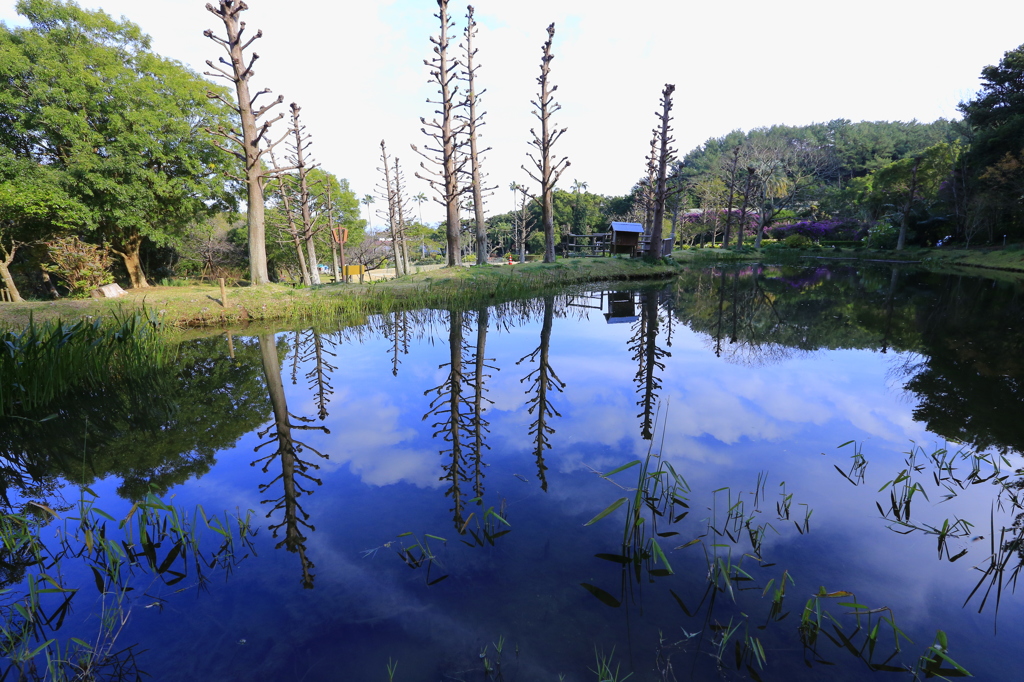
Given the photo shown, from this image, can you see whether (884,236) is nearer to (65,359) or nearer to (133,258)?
(65,359)

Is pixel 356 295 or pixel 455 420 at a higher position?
pixel 356 295

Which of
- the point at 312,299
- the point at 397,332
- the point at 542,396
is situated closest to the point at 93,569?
the point at 542,396

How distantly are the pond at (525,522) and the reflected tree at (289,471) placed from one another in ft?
0.09

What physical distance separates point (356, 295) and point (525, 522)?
10591mm

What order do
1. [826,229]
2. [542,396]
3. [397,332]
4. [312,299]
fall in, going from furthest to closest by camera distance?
[826,229], [312,299], [397,332], [542,396]

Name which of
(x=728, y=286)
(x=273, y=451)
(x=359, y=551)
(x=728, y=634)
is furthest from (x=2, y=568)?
(x=728, y=286)

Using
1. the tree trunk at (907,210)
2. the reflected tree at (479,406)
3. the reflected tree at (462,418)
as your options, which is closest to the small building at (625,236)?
the tree trunk at (907,210)

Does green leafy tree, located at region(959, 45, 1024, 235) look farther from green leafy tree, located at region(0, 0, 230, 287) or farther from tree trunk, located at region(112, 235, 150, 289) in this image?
tree trunk, located at region(112, 235, 150, 289)

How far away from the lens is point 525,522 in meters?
3.16

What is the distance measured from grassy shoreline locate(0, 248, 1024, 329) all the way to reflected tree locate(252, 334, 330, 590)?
2.95 m

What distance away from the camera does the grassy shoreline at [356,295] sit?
1001 cm

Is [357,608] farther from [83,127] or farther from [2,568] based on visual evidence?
[83,127]

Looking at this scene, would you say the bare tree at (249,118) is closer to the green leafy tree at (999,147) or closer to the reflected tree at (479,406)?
the reflected tree at (479,406)

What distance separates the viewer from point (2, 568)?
2715 millimetres
